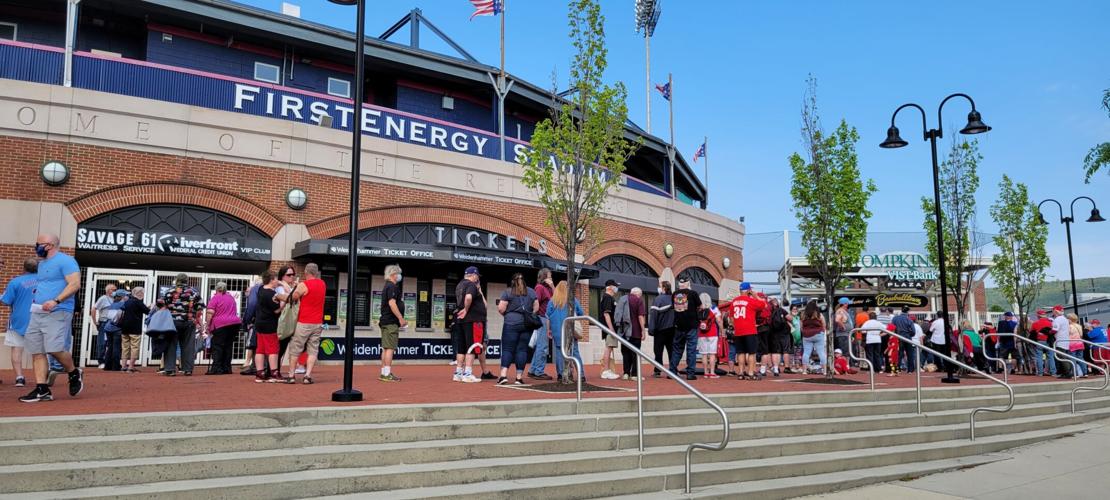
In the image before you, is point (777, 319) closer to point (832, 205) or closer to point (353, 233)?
point (832, 205)

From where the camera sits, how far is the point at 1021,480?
25.5 feet

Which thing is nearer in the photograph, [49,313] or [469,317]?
[49,313]

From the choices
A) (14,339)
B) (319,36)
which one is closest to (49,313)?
(14,339)

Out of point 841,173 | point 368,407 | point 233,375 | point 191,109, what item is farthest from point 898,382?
point 191,109

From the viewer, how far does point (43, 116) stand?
1430 centimetres

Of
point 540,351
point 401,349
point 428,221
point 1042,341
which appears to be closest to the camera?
point 540,351

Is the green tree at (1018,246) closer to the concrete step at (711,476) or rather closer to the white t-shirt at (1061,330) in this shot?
the white t-shirt at (1061,330)

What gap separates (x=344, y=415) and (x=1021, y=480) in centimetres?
682

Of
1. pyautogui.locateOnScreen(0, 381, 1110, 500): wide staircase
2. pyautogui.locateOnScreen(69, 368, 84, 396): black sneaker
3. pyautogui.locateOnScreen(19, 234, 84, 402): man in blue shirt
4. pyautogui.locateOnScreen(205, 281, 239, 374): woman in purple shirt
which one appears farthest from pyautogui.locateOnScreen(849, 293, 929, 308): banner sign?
pyautogui.locateOnScreen(19, 234, 84, 402): man in blue shirt

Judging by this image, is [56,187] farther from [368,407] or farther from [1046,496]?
[1046,496]

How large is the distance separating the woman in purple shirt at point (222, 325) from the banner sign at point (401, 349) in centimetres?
388

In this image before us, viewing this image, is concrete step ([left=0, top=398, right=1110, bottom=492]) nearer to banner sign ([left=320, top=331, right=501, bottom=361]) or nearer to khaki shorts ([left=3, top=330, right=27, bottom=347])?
khaki shorts ([left=3, top=330, right=27, bottom=347])

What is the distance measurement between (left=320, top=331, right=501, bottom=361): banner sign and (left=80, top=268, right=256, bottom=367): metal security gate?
1817mm

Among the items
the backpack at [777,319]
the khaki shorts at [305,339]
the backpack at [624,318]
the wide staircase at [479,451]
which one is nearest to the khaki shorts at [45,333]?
the wide staircase at [479,451]
